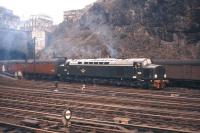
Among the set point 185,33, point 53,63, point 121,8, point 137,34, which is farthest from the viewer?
point 121,8

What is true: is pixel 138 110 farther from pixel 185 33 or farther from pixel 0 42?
pixel 0 42

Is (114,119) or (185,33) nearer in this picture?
(114,119)

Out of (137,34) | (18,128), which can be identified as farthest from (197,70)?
(137,34)

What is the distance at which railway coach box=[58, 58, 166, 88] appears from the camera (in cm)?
2855

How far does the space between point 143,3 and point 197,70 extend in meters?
35.9

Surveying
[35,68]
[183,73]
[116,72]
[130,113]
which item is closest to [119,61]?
[116,72]

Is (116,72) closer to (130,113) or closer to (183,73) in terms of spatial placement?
(183,73)

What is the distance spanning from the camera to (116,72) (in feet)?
102

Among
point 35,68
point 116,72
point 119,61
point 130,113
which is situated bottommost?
point 130,113

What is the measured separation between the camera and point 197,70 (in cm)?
2936

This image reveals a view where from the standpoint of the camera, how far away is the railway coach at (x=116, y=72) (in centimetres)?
2855

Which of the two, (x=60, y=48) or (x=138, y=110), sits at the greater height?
(x=60, y=48)

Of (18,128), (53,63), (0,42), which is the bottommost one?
(18,128)

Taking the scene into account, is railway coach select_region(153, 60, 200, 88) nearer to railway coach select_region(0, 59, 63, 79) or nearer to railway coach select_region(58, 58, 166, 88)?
railway coach select_region(58, 58, 166, 88)
